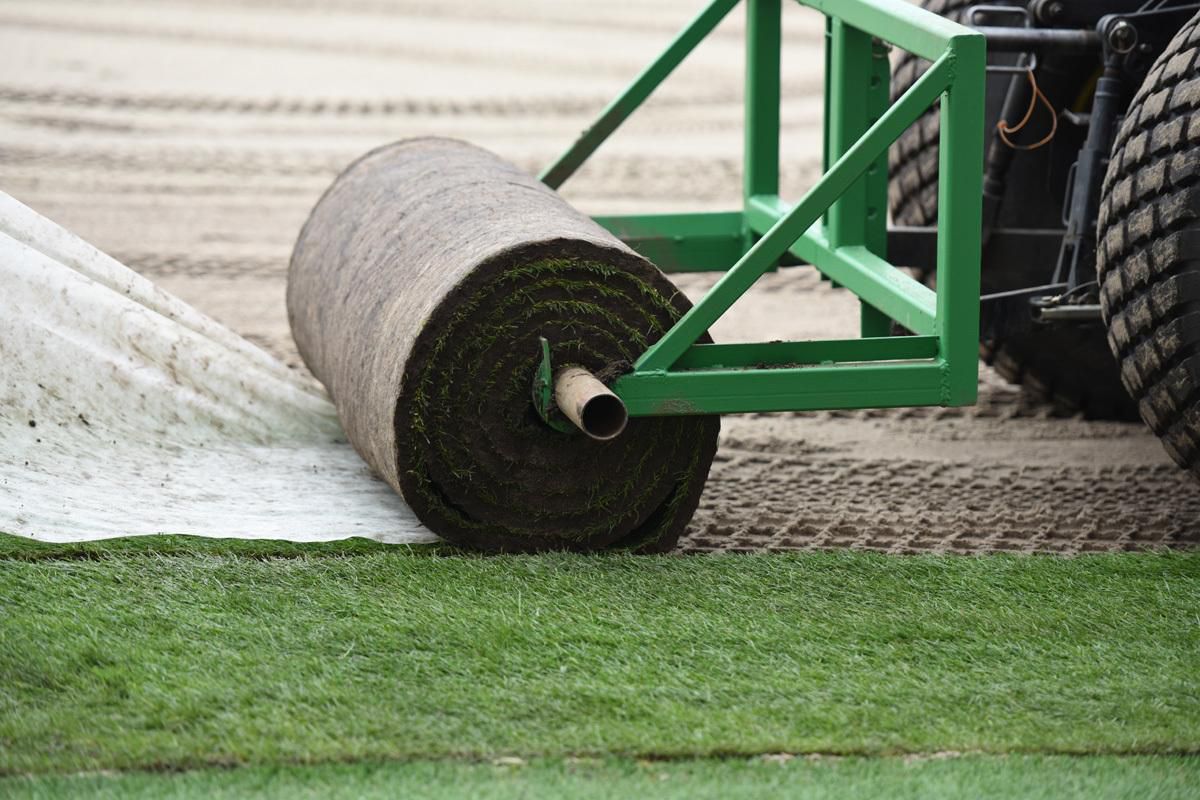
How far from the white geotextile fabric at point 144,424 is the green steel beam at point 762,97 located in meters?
1.33

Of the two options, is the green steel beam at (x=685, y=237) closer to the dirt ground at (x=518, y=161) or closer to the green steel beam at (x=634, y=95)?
the green steel beam at (x=634, y=95)

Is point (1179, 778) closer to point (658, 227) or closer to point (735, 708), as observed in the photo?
point (735, 708)

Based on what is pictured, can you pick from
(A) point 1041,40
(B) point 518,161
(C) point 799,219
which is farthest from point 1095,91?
(B) point 518,161

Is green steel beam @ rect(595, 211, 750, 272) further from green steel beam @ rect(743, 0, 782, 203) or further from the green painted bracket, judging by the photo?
the green painted bracket

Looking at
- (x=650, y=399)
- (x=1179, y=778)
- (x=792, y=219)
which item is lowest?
(x=1179, y=778)

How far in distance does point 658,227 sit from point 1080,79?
1.15m

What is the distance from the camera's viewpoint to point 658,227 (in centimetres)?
473

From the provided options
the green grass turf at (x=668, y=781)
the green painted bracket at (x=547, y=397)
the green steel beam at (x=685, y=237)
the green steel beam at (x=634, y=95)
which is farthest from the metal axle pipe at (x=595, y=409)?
the green steel beam at (x=634, y=95)

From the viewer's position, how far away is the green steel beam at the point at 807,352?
3.53 m

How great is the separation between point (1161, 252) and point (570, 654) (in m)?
1.46

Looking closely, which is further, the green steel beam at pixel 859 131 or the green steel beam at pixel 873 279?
the green steel beam at pixel 859 131

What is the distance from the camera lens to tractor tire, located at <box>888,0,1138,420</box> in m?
4.66

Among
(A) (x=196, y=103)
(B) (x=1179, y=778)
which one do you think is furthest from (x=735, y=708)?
(A) (x=196, y=103)

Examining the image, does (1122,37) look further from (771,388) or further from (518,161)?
(518,161)
